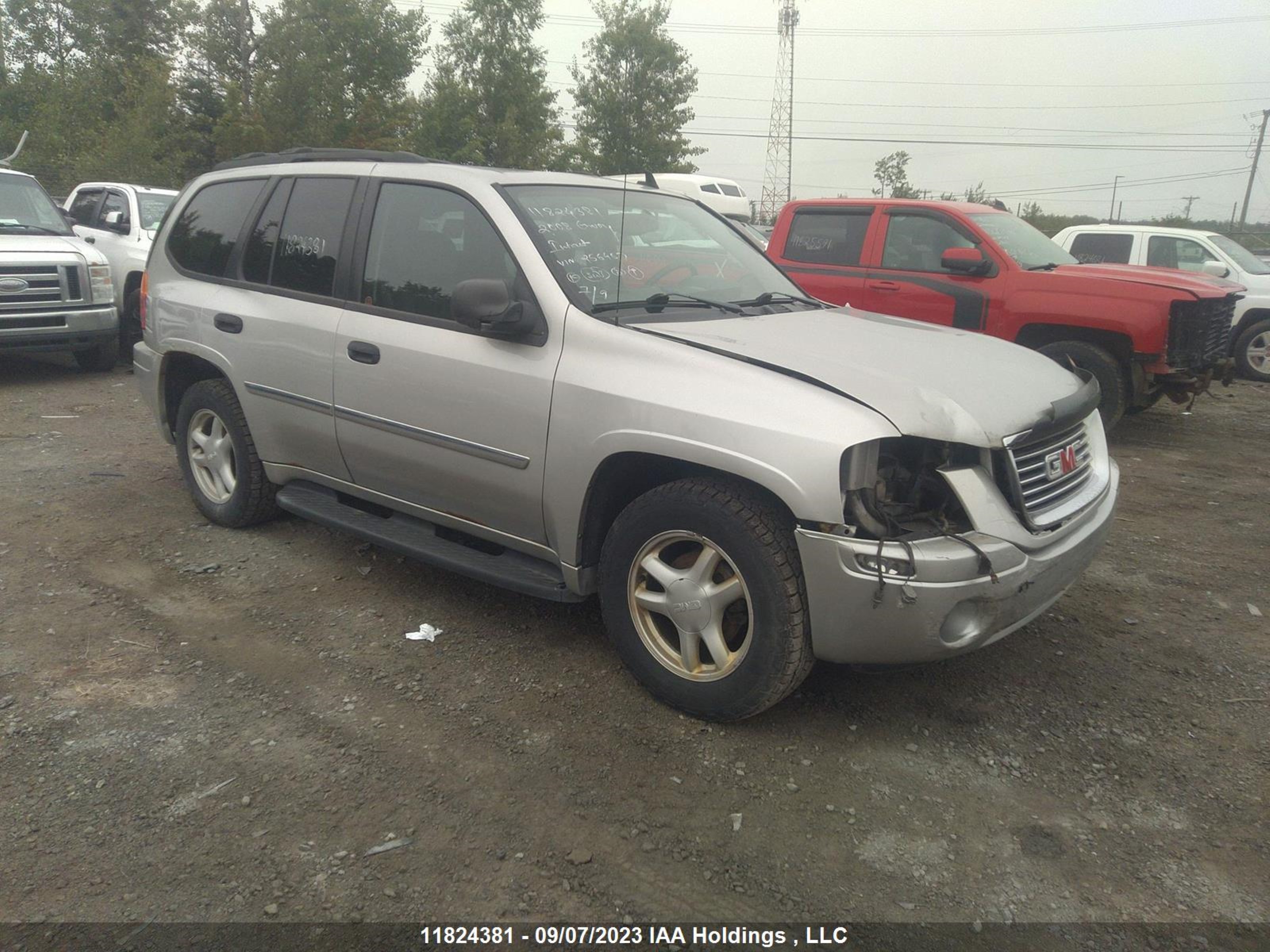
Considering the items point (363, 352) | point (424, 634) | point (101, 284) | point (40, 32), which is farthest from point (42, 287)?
point (40, 32)

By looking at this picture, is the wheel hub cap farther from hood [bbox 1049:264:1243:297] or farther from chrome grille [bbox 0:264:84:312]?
chrome grille [bbox 0:264:84:312]

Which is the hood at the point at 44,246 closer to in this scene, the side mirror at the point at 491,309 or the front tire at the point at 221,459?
the front tire at the point at 221,459

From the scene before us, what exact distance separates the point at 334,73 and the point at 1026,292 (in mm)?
21591

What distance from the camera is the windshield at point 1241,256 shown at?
34.7 ft

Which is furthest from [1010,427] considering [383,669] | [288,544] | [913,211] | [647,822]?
[913,211]

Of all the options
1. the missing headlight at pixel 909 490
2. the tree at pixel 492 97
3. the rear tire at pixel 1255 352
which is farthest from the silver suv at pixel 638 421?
the tree at pixel 492 97

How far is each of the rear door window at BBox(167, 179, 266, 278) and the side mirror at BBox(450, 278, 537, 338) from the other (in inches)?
75.2

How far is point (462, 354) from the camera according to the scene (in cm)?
350

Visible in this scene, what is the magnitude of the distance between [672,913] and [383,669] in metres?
1.62

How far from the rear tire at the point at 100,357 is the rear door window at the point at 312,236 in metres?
6.23

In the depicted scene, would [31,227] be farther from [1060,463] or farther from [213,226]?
[1060,463]

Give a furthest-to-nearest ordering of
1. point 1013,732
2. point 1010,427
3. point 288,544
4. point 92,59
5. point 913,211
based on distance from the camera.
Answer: point 92,59, point 913,211, point 288,544, point 1013,732, point 1010,427

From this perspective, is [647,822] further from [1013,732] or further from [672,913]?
[1013,732]

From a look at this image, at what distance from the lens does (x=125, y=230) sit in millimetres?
10031
